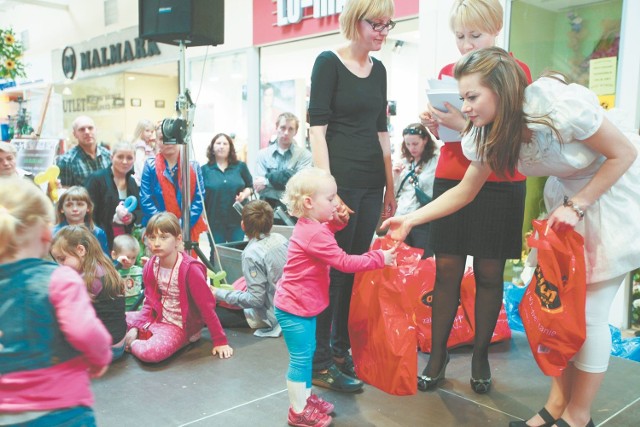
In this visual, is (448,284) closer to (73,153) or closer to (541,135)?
(541,135)

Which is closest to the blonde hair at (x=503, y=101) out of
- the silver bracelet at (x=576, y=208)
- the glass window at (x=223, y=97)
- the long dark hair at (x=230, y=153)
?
the silver bracelet at (x=576, y=208)

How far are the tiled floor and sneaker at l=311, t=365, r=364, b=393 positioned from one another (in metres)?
0.03

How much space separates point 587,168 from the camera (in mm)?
1734

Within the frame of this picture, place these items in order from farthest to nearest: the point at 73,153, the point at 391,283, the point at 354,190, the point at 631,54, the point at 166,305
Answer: the point at 73,153 → the point at 631,54 → the point at 166,305 → the point at 354,190 → the point at 391,283

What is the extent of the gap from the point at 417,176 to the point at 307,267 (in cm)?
212

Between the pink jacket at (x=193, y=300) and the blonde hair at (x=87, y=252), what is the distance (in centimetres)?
27

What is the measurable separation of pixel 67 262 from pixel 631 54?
336cm

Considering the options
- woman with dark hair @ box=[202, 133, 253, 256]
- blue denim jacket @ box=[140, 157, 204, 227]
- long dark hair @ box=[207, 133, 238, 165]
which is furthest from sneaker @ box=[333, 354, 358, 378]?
long dark hair @ box=[207, 133, 238, 165]

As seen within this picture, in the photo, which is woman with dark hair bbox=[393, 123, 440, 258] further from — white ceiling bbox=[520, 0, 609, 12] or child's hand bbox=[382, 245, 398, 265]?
child's hand bbox=[382, 245, 398, 265]

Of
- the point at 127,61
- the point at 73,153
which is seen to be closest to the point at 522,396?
the point at 73,153

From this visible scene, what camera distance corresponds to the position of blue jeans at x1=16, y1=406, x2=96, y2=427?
1.19 meters

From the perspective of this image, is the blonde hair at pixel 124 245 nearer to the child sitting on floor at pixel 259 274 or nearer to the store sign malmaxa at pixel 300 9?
the child sitting on floor at pixel 259 274

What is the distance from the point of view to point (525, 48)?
421 centimetres

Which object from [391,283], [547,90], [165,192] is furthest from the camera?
[165,192]
